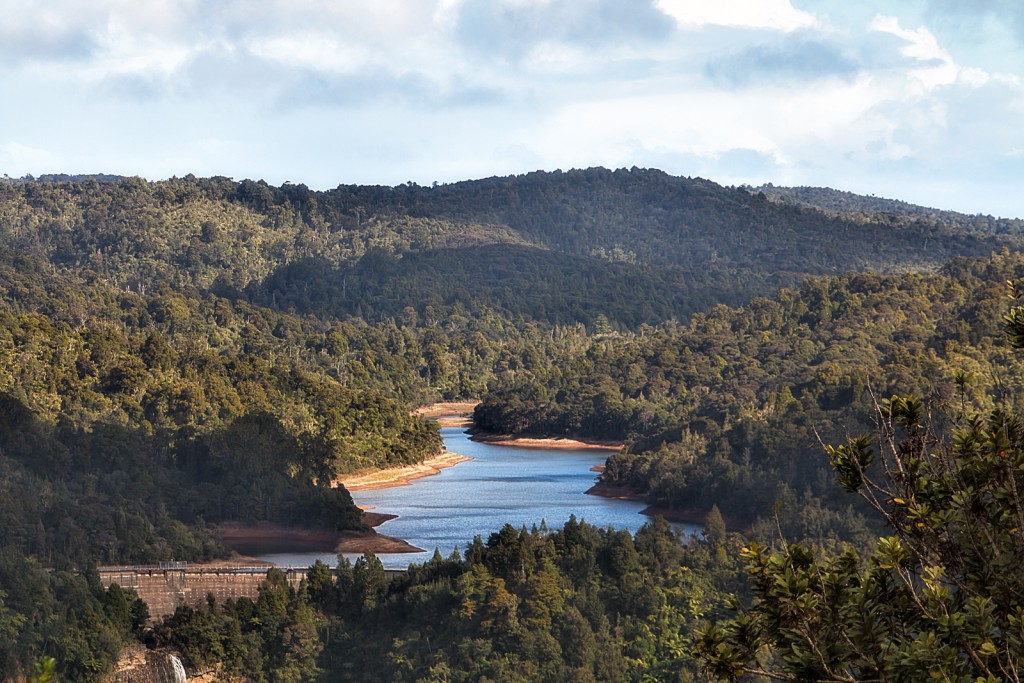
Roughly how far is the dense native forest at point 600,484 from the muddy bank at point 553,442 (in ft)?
3.38

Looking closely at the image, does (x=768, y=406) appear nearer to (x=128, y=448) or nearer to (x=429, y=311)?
(x=128, y=448)

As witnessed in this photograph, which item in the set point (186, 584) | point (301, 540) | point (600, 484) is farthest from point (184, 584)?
point (600, 484)

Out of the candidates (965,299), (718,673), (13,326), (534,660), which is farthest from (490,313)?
(718,673)

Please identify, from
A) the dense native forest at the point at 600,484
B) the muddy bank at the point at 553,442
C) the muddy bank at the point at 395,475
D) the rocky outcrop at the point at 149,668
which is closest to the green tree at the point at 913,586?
the dense native forest at the point at 600,484

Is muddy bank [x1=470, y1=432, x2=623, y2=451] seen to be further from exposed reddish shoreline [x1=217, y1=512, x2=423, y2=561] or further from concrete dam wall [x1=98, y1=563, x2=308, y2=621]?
concrete dam wall [x1=98, y1=563, x2=308, y2=621]

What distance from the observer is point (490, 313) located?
196500 mm

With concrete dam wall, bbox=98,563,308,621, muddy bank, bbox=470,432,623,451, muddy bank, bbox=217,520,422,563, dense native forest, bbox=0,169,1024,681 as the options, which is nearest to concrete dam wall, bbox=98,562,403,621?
concrete dam wall, bbox=98,563,308,621

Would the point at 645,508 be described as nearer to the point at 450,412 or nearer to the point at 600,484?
the point at 600,484

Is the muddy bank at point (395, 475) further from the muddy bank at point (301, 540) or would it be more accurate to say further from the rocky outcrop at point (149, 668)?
the rocky outcrop at point (149, 668)

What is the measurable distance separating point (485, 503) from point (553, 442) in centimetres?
4552

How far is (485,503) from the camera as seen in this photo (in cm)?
7888

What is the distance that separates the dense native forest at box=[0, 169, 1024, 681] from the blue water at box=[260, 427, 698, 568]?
10.4ft

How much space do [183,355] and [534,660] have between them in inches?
2590

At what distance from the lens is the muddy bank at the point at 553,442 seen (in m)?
122
